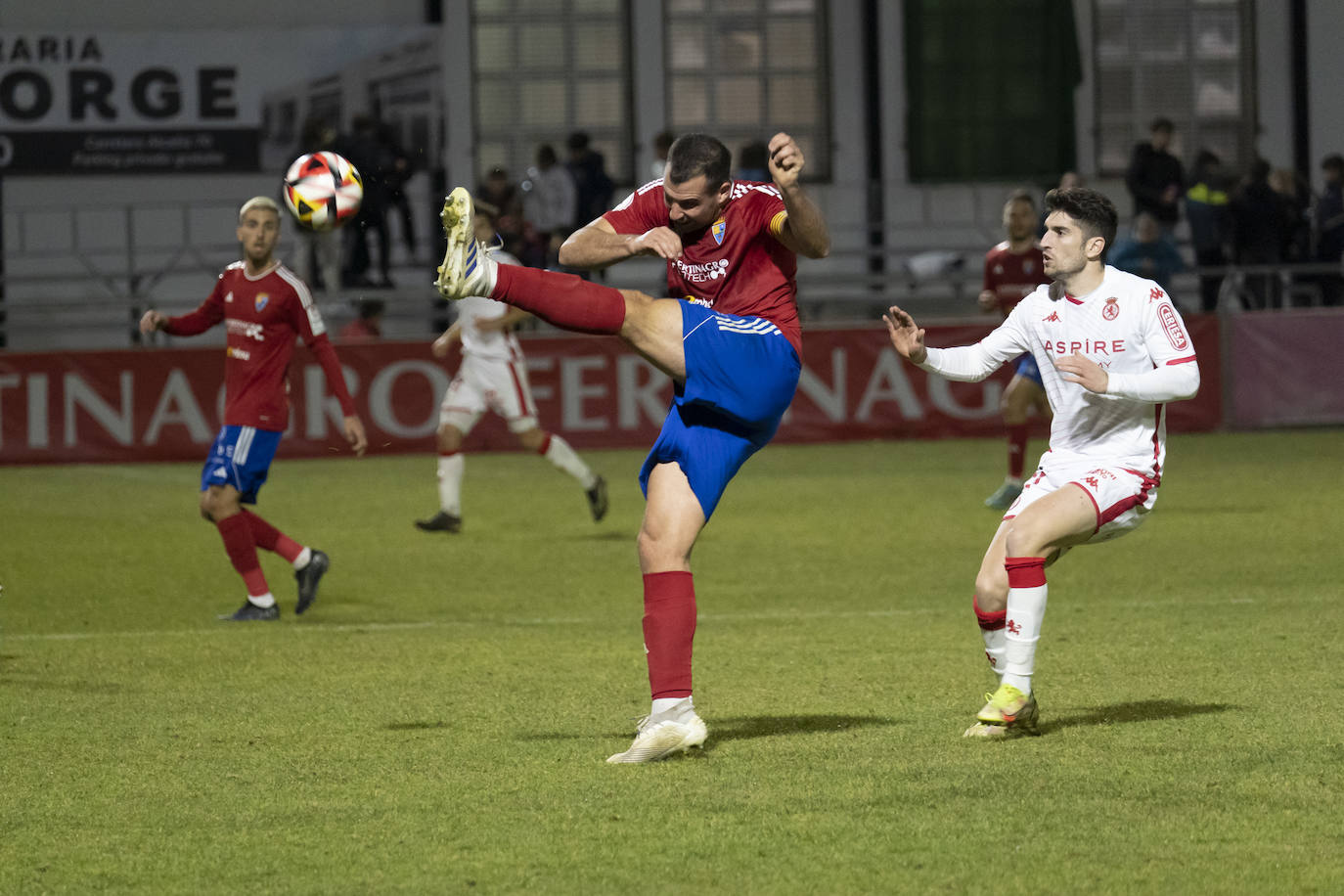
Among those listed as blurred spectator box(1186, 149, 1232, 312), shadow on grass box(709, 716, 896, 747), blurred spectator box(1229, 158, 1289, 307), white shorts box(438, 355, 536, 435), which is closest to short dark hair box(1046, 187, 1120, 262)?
shadow on grass box(709, 716, 896, 747)

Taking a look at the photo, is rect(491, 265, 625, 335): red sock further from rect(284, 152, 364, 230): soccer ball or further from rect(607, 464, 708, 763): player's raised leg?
rect(284, 152, 364, 230): soccer ball

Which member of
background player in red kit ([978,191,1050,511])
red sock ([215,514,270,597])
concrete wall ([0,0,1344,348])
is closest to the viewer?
red sock ([215,514,270,597])

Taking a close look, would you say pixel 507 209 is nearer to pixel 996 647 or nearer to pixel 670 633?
pixel 996 647

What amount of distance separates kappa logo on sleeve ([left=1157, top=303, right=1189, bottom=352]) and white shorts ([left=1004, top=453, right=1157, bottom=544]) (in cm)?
44

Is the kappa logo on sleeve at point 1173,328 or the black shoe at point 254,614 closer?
the kappa logo on sleeve at point 1173,328

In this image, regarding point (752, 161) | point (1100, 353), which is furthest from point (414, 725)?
point (752, 161)

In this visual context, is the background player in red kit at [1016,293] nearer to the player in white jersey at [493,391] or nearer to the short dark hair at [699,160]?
the player in white jersey at [493,391]

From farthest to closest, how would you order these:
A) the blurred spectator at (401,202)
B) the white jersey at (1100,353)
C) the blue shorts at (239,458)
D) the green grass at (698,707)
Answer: the blurred spectator at (401,202)
the blue shorts at (239,458)
the white jersey at (1100,353)
the green grass at (698,707)

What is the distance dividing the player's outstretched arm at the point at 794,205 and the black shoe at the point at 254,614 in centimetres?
427

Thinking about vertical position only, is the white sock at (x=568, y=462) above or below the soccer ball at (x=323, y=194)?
below

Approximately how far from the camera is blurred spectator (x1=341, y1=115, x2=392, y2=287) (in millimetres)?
20938

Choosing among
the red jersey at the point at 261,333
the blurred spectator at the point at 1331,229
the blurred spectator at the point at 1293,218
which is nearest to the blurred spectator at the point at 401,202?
the blurred spectator at the point at 1293,218

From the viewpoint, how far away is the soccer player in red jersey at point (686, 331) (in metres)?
5.57

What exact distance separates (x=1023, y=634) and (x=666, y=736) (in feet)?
3.98
